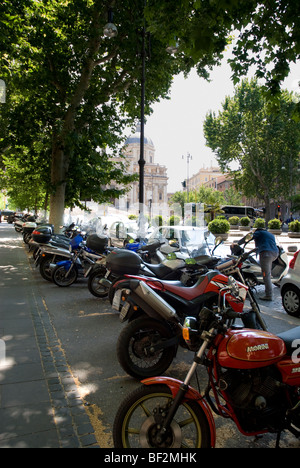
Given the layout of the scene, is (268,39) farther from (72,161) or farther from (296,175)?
(296,175)

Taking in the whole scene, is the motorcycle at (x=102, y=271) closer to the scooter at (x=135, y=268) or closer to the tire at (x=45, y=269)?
the scooter at (x=135, y=268)

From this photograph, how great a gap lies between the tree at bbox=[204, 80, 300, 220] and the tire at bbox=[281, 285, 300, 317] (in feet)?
111

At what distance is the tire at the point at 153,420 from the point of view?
2232 mm

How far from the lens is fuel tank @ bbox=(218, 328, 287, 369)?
2.33 meters

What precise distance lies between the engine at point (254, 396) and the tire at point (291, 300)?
4.42m

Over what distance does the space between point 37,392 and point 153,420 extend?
1.59 metres

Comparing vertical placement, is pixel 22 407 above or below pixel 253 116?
below

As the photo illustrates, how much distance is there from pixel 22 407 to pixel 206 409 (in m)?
1.75

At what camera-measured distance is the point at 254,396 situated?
237 centimetres

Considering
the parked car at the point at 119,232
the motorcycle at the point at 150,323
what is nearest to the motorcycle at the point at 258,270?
the motorcycle at the point at 150,323

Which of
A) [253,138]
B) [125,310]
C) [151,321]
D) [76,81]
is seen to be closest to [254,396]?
[151,321]

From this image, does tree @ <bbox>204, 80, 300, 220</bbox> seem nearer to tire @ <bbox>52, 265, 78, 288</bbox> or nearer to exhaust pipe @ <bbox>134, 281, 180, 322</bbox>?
tire @ <bbox>52, 265, 78, 288</bbox>

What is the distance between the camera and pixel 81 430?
280cm
